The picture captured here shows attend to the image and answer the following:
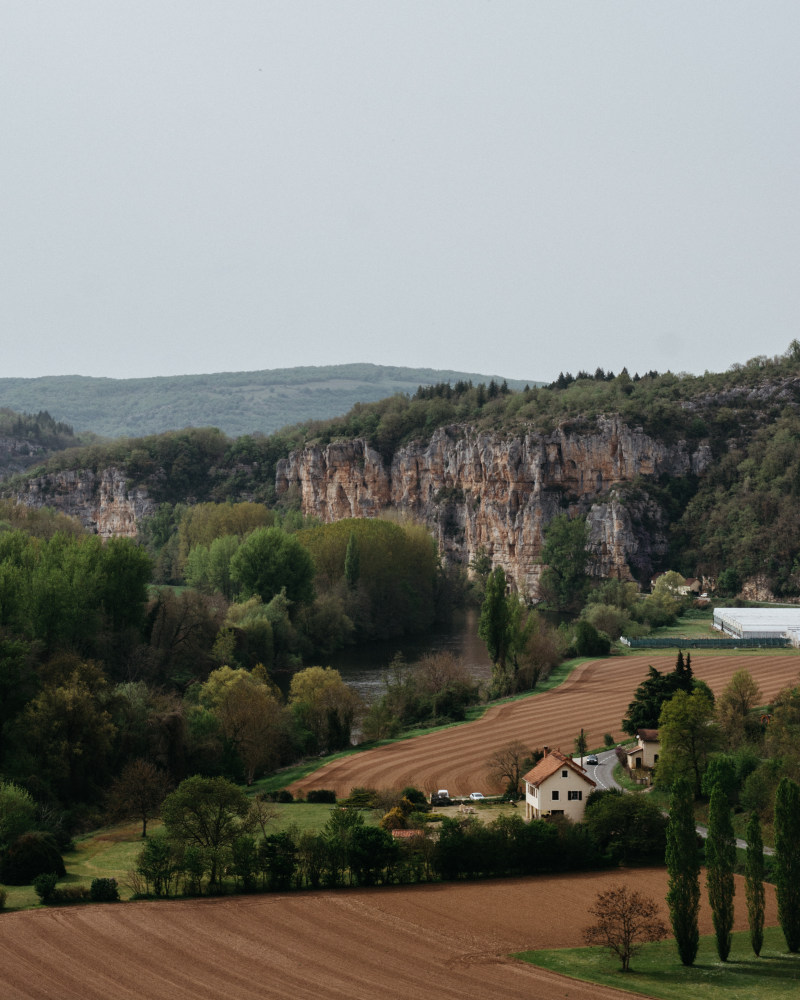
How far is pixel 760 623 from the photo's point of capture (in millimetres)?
82250

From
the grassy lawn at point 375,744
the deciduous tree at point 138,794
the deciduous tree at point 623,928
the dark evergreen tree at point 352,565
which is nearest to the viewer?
the deciduous tree at point 623,928

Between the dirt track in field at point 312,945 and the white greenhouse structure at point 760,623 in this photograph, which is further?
the white greenhouse structure at point 760,623

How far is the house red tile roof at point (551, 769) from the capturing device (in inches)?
1455

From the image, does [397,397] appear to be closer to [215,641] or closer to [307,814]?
[215,641]

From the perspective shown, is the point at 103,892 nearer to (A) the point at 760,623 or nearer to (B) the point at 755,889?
(B) the point at 755,889

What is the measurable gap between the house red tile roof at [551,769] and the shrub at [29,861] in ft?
44.5

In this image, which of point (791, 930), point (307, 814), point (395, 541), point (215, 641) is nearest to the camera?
point (791, 930)

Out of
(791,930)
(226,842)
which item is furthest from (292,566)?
(791,930)

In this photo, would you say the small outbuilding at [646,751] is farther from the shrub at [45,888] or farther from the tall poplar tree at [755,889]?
the shrub at [45,888]

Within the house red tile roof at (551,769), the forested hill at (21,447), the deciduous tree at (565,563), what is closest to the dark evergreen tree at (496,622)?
the house red tile roof at (551,769)

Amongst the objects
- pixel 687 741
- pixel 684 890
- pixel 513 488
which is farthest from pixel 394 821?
pixel 513 488

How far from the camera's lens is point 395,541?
9756 cm

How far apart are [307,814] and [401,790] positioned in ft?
13.4

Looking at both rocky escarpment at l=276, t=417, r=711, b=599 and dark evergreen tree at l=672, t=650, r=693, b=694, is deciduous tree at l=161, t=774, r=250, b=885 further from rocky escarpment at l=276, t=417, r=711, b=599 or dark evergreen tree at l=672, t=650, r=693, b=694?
rocky escarpment at l=276, t=417, r=711, b=599
